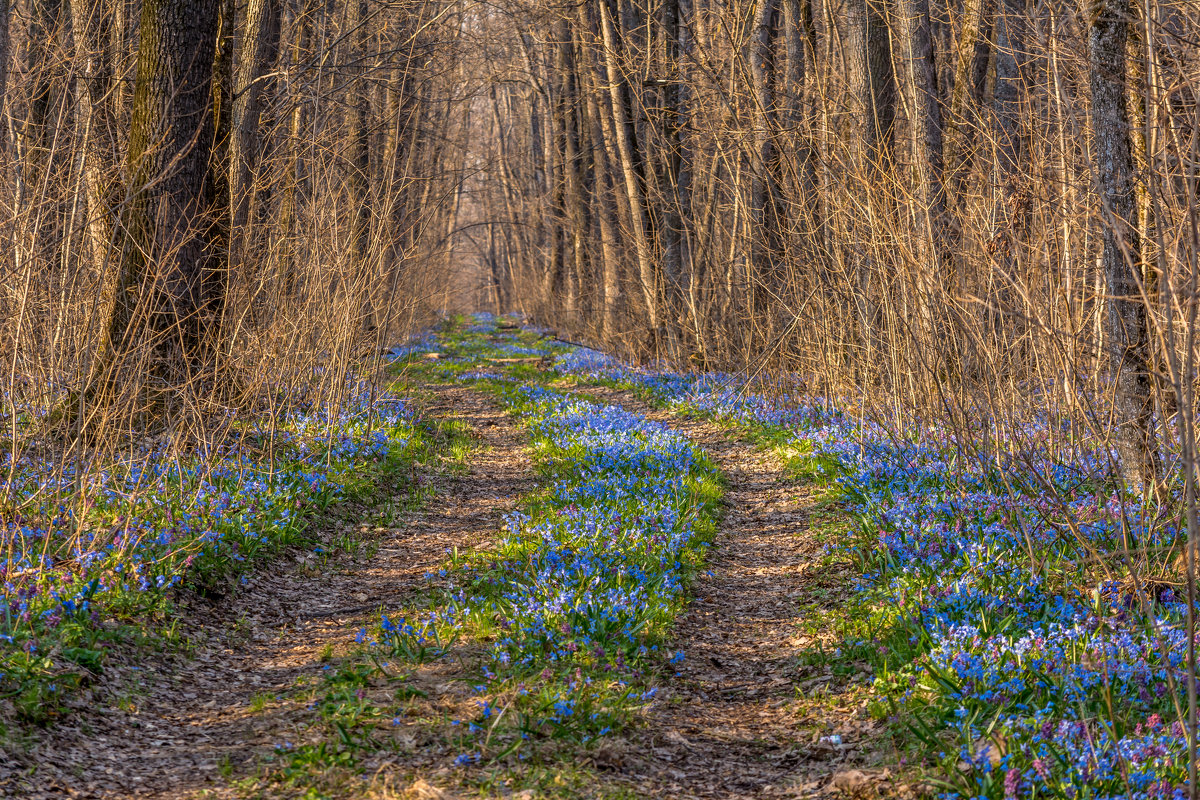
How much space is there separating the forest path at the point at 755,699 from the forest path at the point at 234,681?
110 centimetres

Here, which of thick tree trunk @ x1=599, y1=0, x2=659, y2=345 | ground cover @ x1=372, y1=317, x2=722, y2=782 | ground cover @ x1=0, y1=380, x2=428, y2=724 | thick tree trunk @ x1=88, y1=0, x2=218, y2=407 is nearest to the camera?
ground cover @ x1=372, y1=317, x2=722, y2=782

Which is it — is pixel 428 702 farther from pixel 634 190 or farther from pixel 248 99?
pixel 634 190

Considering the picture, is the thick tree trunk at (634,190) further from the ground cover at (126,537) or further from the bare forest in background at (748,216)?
the ground cover at (126,537)

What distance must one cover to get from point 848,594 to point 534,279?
30.3m

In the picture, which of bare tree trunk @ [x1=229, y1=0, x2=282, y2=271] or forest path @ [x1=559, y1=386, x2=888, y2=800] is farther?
bare tree trunk @ [x1=229, y1=0, x2=282, y2=271]

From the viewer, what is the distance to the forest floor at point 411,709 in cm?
352

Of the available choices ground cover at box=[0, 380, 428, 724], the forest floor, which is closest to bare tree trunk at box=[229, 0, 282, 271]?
ground cover at box=[0, 380, 428, 724]

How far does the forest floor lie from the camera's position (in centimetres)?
352

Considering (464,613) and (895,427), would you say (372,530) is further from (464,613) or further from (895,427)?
(895,427)

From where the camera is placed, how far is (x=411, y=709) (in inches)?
156

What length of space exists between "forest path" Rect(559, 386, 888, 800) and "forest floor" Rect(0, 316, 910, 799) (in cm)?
1

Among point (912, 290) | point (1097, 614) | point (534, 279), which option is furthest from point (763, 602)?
point (534, 279)

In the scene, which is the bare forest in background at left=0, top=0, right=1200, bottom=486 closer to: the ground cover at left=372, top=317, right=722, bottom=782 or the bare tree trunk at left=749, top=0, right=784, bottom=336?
the bare tree trunk at left=749, top=0, right=784, bottom=336

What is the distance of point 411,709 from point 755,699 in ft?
5.78
